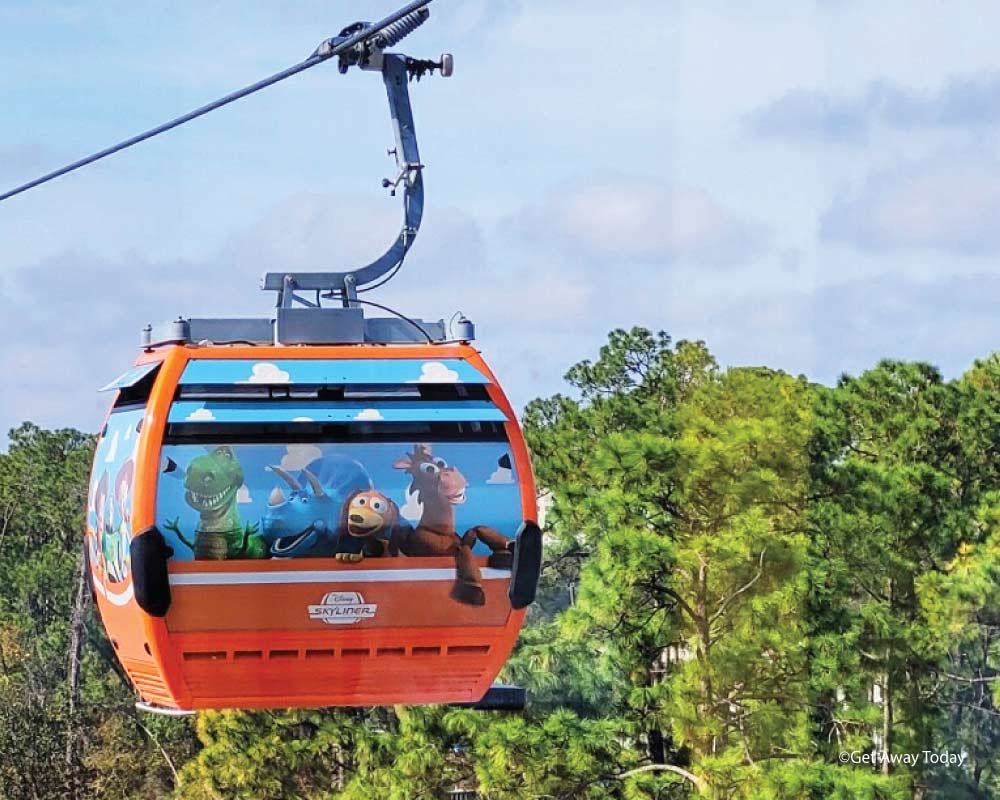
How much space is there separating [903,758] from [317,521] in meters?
22.6

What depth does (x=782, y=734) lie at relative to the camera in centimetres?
3084

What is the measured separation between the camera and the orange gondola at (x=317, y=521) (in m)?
11.7

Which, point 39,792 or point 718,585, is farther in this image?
point 39,792

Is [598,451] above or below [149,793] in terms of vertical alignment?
above

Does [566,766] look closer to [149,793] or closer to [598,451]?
[598,451]

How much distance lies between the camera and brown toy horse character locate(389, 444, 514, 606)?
11828 mm

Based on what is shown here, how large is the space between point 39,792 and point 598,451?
47.6 feet

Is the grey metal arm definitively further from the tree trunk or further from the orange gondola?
the tree trunk

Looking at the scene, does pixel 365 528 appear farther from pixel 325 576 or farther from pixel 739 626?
pixel 739 626

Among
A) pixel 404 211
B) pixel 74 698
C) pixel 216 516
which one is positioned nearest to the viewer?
pixel 216 516

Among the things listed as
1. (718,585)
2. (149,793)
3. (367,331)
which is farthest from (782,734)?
(367,331)

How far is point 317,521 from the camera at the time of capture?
467 inches

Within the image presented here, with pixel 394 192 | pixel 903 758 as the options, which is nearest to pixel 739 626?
pixel 903 758

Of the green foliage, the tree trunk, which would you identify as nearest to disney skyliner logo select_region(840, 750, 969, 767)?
the green foliage
